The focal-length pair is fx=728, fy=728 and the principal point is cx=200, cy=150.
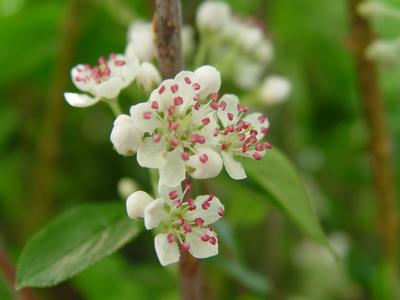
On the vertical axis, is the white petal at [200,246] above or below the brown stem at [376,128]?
above

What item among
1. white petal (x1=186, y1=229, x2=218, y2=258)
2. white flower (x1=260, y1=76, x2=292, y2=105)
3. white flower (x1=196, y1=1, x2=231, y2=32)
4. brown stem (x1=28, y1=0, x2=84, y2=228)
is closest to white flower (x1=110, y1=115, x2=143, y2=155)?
white petal (x1=186, y1=229, x2=218, y2=258)

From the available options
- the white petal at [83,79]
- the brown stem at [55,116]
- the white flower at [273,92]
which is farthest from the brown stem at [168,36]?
the brown stem at [55,116]

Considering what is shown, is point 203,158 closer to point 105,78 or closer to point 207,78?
point 207,78

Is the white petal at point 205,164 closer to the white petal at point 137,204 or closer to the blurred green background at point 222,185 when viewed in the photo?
the white petal at point 137,204

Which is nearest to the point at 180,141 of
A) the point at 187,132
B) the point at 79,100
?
the point at 187,132

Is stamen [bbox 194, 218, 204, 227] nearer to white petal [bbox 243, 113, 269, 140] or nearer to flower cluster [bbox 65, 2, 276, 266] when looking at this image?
flower cluster [bbox 65, 2, 276, 266]

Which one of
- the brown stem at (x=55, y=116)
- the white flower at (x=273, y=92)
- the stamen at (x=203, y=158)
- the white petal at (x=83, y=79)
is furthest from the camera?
the brown stem at (x=55, y=116)
